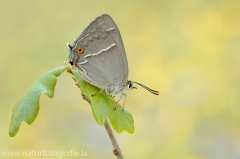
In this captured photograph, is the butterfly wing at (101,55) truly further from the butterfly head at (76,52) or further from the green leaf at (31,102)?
the green leaf at (31,102)

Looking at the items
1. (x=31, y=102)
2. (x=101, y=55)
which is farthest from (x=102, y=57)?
(x=31, y=102)

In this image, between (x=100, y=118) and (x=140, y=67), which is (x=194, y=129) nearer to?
(x=140, y=67)

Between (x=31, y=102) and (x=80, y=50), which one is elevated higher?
(x=80, y=50)

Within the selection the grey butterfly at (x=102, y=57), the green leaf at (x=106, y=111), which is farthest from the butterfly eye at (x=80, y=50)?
the green leaf at (x=106, y=111)

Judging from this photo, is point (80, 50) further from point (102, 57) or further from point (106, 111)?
point (106, 111)

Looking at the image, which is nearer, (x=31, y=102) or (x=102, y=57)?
(x=31, y=102)

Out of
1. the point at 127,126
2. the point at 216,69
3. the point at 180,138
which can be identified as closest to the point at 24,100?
the point at 127,126

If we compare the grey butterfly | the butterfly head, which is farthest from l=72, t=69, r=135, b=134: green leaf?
the butterfly head
